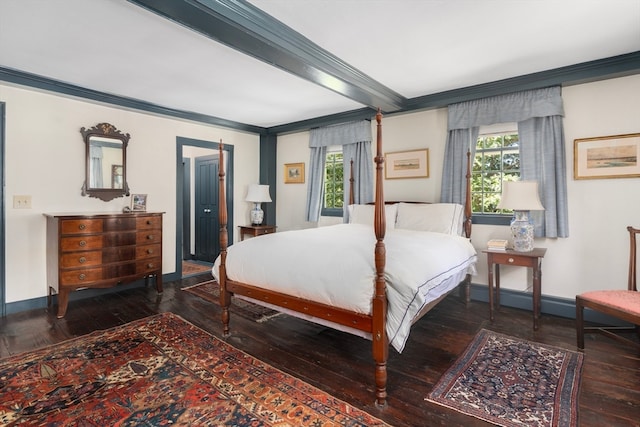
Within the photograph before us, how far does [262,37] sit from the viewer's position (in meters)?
2.35

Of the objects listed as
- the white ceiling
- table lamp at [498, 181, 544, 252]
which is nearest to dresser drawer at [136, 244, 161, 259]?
the white ceiling

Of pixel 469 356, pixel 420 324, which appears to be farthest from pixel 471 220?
pixel 469 356

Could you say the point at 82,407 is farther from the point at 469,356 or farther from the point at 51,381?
the point at 469,356

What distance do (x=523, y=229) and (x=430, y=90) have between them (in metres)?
1.85

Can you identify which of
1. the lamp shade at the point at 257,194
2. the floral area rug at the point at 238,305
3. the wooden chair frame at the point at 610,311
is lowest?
the floral area rug at the point at 238,305

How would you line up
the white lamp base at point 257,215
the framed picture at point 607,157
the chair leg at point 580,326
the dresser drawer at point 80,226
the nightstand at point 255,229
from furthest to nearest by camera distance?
the white lamp base at point 257,215 < the nightstand at point 255,229 < the dresser drawer at point 80,226 < the framed picture at point 607,157 < the chair leg at point 580,326

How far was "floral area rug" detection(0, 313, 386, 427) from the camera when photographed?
179 cm

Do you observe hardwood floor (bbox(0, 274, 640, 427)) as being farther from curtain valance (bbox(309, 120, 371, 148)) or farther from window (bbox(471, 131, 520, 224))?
curtain valance (bbox(309, 120, 371, 148))

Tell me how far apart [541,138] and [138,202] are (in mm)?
4800

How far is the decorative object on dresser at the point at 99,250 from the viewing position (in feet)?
10.8

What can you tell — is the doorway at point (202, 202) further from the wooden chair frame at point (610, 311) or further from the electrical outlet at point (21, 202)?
the wooden chair frame at point (610, 311)

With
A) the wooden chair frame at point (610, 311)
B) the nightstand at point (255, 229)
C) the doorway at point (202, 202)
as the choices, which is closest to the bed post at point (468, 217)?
the wooden chair frame at point (610, 311)

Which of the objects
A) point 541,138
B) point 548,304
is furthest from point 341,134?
point 548,304

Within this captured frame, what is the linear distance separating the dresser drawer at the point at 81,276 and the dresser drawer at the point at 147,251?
17.3 inches
